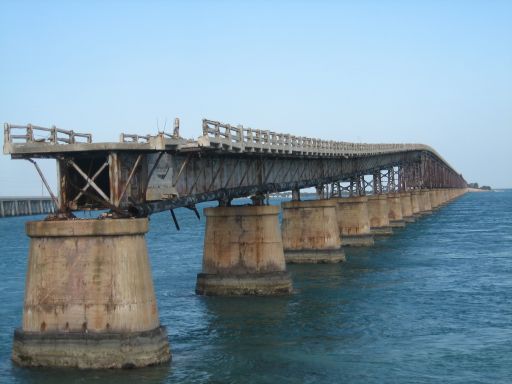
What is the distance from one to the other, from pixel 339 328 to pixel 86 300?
40.0 ft

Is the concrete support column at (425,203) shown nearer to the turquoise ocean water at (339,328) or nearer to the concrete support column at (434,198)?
the concrete support column at (434,198)

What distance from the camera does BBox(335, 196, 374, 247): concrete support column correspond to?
73250 millimetres

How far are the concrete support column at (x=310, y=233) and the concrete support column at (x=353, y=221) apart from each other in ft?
50.0

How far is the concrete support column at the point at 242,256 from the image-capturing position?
131 ft

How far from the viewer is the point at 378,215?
89875mm

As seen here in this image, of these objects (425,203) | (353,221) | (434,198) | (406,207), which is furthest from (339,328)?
(434,198)

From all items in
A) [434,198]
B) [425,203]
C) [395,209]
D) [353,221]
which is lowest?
[353,221]

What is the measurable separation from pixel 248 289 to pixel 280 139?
9.68 m

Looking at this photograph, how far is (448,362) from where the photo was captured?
25188mm

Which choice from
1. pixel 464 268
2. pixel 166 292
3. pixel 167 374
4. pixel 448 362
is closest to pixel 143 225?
pixel 167 374

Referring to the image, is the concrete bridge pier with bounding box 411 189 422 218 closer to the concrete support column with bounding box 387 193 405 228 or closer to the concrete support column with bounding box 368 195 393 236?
the concrete support column with bounding box 387 193 405 228

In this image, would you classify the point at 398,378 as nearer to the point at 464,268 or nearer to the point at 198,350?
the point at 198,350

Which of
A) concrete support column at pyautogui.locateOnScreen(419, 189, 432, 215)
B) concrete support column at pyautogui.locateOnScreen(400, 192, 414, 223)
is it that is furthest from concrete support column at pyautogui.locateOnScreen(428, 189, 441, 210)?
concrete support column at pyautogui.locateOnScreen(400, 192, 414, 223)

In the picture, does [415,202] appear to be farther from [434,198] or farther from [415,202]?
[434,198]
